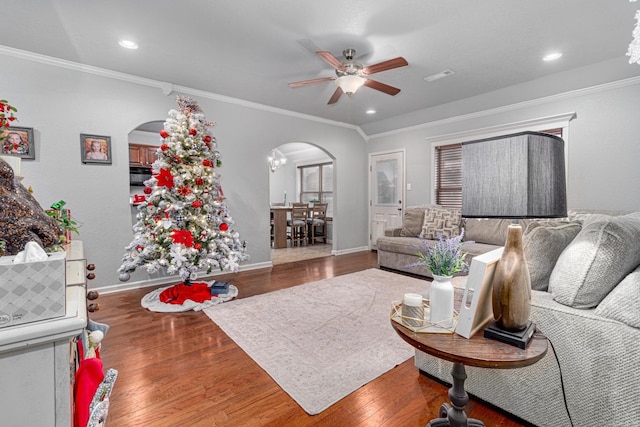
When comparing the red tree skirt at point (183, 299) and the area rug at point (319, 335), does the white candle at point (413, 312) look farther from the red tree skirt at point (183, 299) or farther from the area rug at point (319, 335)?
the red tree skirt at point (183, 299)

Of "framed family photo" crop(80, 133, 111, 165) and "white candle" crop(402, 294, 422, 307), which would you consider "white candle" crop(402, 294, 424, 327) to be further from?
"framed family photo" crop(80, 133, 111, 165)

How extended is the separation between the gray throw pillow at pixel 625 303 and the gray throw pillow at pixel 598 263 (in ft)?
0.13

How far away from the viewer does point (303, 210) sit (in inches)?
275

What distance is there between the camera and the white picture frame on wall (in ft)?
3.68

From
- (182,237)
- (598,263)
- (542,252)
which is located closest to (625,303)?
(598,263)

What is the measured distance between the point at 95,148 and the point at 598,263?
4464mm

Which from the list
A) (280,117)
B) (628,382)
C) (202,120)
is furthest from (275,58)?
(628,382)

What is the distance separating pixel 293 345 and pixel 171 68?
323cm

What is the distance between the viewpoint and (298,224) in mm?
6984

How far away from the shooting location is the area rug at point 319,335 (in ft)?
6.11

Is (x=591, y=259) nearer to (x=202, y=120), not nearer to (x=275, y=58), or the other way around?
(x=275, y=58)

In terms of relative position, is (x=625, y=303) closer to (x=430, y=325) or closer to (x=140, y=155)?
(x=430, y=325)

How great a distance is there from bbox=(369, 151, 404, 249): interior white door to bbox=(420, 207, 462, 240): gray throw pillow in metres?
1.14

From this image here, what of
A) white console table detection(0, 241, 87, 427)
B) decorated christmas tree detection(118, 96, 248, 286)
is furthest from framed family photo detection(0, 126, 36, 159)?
white console table detection(0, 241, 87, 427)
